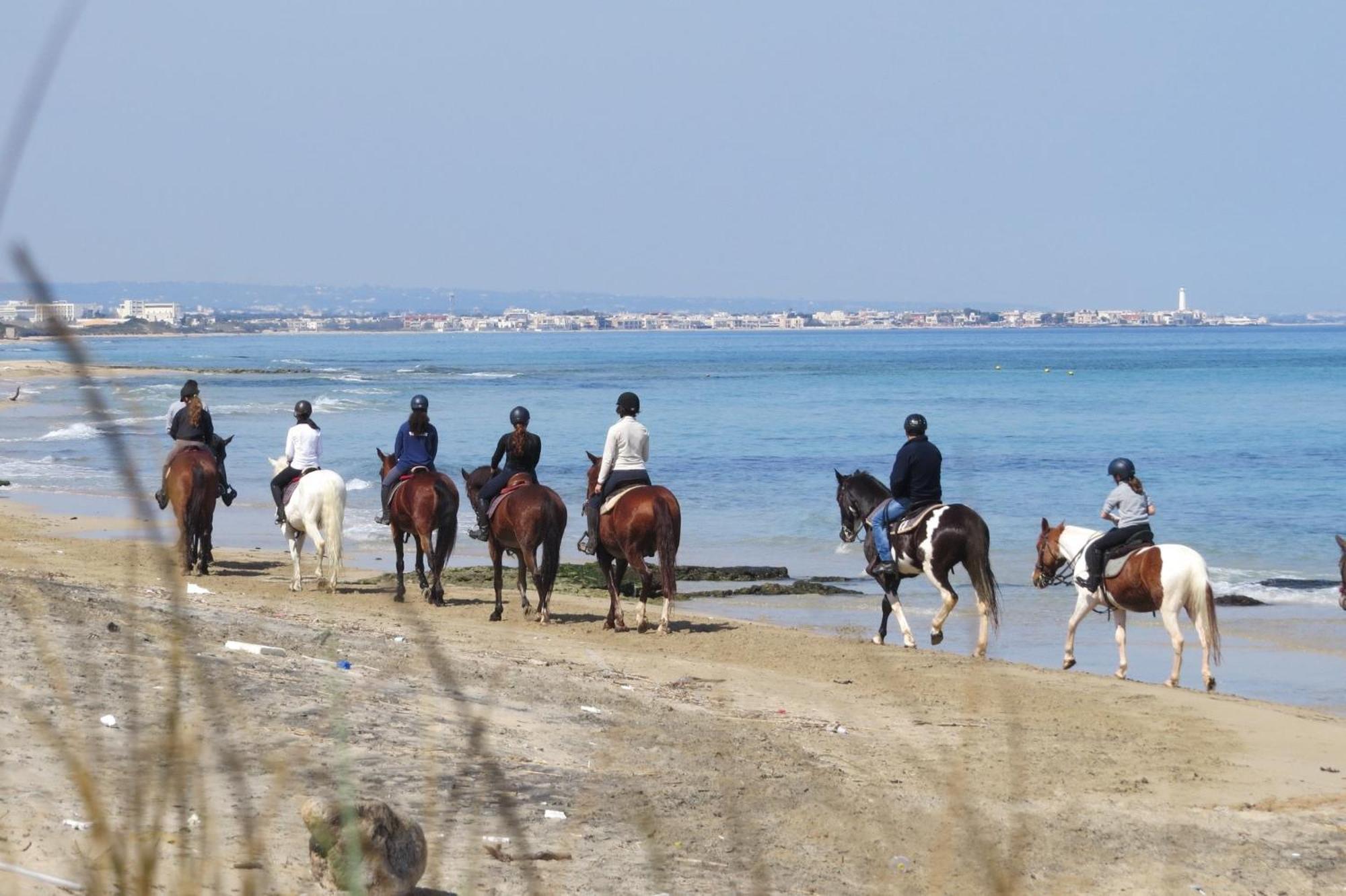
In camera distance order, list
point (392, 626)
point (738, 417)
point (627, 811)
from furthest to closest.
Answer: point (738, 417) → point (392, 626) → point (627, 811)

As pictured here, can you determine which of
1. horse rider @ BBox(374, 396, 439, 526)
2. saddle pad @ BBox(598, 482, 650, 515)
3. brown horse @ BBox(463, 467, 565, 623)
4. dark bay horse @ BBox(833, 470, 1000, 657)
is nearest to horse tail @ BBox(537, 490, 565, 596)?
brown horse @ BBox(463, 467, 565, 623)

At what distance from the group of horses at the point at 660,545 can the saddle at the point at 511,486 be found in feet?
0.07

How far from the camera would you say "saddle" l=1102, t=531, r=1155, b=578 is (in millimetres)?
14656

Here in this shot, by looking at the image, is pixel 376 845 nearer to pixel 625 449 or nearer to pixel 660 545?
pixel 660 545

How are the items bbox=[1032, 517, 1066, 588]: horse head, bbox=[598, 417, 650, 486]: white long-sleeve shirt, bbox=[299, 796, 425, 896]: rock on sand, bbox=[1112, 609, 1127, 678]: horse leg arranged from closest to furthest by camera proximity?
bbox=[299, 796, 425, 896]: rock on sand
bbox=[1112, 609, 1127, 678]: horse leg
bbox=[598, 417, 650, 486]: white long-sleeve shirt
bbox=[1032, 517, 1066, 588]: horse head

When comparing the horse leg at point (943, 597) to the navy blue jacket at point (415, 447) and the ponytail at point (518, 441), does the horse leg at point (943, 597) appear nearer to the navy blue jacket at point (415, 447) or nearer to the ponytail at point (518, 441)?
the ponytail at point (518, 441)

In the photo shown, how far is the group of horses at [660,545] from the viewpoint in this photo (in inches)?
567

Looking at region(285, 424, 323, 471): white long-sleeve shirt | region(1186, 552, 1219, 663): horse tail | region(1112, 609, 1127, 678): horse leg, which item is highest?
region(285, 424, 323, 471): white long-sleeve shirt

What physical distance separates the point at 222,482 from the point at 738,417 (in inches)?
1859

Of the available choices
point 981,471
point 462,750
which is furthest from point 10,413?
point 462,750

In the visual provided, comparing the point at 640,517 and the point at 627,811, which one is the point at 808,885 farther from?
the point at 640,517

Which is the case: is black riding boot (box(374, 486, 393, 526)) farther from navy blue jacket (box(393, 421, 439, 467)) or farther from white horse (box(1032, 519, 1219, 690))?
white horse (box(1032, 519, 1219, 690))

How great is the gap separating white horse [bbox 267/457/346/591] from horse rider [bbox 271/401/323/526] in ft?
0.75

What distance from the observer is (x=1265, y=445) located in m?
49.9
